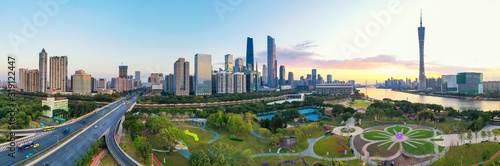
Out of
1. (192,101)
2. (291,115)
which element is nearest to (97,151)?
(291,115)

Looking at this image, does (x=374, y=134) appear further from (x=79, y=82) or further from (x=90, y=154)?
(x=79, y=82)

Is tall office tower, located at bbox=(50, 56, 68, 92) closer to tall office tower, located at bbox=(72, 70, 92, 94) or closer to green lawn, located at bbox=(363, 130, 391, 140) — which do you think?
tall office tower, located at bbox=(72, 70, 92, 94)

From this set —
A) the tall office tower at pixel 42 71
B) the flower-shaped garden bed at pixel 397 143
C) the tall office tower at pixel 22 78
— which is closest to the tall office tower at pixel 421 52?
the flower-shaped garden bed at pixel 397 143

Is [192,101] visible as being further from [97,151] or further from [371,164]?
[371,164]

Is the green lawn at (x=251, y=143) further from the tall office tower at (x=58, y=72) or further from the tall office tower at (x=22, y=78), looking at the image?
the tall office tower at (x=22, y=78)

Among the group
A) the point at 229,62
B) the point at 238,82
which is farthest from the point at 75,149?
the point at 229,62

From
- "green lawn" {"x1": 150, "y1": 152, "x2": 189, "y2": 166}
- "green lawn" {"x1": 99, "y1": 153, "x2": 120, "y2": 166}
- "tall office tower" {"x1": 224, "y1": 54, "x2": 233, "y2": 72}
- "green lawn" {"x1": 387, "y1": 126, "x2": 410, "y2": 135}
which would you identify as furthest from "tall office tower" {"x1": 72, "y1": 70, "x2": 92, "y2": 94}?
"green lawn" {"x1": 387, "y1": 126, "x2": 410, "y2": 135}
